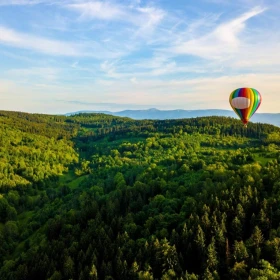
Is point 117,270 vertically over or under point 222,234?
under

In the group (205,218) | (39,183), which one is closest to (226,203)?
(205,218)

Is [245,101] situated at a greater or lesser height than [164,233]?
greater

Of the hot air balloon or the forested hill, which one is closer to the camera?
the forested hill

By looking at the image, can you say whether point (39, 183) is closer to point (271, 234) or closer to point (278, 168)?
point (278, 168)

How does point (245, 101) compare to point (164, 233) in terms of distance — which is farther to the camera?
point (245, 101)

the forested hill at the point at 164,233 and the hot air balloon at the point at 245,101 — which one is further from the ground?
the hot air balloon at the point at 245,101

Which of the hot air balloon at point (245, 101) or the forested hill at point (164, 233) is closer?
the forested hill at point (164, 233)

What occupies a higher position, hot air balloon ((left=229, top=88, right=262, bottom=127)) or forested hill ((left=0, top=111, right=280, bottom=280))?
hot air balloon ((left=229, top=88, right=262, bottom=127))

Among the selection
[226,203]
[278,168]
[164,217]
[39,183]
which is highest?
[278,168]
